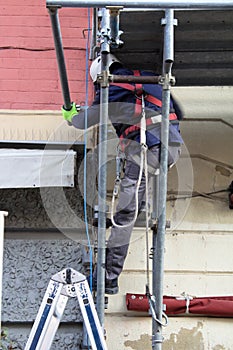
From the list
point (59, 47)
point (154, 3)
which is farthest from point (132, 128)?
point (154, 3)

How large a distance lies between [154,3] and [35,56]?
245cm

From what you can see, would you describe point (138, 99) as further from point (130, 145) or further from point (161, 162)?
point (161, 162)

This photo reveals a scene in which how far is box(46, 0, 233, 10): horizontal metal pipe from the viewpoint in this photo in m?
3.67

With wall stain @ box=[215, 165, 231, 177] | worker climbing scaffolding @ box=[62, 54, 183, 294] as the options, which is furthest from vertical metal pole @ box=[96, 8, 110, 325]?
wall stain @ box=[215, 165, 231, 177]

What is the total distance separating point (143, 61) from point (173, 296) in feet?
5.60

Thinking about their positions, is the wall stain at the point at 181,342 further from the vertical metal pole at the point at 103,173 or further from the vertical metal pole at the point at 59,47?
the vertical metal pole at the point at 59,47

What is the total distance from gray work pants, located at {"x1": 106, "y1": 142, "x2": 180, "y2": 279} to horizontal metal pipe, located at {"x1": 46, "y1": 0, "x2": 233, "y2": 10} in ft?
3.33

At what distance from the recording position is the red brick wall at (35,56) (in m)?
5.94

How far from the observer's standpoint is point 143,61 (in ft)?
16.8

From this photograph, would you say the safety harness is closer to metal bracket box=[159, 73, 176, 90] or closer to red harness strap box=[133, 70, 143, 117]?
red harness strap box=[133, 70, 143, 117]

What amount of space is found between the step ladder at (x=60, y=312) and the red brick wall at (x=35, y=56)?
2.54 metres

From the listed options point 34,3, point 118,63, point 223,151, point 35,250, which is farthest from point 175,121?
point 34,3

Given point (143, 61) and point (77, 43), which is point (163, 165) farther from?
point (77, 43)

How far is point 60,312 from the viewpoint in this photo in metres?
3.57
